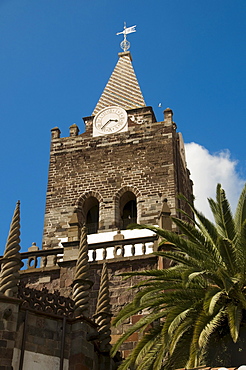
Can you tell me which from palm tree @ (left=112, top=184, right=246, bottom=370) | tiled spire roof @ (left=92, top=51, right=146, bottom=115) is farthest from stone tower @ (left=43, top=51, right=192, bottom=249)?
palm tree @ (left=112, top=184, right=246, bottom=370)

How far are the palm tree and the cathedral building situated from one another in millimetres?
1513

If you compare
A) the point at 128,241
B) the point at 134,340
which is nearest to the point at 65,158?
the point at 128,241

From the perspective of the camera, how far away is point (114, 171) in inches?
1356

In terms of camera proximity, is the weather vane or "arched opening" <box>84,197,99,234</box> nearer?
"arched opening" <box>84,197,99,234</box>

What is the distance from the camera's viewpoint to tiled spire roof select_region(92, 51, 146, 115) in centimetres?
3811

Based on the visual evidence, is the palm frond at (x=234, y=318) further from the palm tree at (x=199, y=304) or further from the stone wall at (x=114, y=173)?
the stone wall at (x=114, y=173)

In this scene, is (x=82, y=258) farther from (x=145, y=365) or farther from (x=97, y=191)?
(x=97, y=191)

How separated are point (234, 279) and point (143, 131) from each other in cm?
2012

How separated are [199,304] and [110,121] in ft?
71.5

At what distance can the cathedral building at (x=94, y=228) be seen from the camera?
1638 centimetres

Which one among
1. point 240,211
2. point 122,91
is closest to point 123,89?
point 122,91

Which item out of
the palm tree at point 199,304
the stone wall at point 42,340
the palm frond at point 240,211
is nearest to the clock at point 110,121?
the palm frond at point 240,211

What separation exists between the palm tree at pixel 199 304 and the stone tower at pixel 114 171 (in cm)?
1434

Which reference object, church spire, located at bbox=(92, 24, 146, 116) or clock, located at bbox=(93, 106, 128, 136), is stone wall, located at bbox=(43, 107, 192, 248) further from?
church spire, located at bbox=(92, 24, 146, 116)
